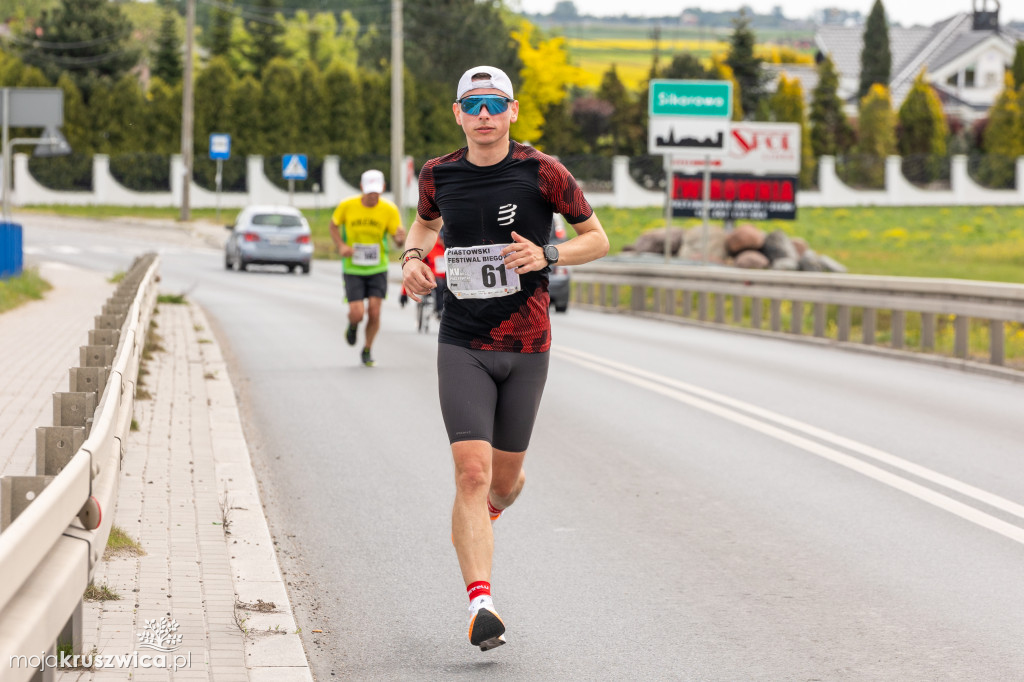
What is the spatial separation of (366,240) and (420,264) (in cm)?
914

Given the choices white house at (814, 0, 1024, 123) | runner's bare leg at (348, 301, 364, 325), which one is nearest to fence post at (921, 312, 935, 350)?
runner's bare leg at (348, 301, 364, 325)

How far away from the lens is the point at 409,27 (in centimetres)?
8769

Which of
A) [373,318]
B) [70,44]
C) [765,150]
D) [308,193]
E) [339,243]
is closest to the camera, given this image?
[339,243]

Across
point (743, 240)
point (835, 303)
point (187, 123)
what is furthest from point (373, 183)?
point (187, 123)

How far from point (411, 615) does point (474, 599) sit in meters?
0.72

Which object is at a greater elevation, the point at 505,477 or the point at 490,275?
the point at 490,275

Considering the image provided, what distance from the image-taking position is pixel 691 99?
102ft

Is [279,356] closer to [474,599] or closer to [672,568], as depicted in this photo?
[672,568]

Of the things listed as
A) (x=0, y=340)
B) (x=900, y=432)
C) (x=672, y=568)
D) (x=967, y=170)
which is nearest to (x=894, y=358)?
(x=900, y=432)

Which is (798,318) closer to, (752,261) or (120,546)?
(752,261)

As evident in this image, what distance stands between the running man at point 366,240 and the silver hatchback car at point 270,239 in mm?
21249

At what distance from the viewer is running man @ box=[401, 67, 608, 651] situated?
575cm

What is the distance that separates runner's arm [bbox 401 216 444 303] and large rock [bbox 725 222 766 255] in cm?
Result: 2951

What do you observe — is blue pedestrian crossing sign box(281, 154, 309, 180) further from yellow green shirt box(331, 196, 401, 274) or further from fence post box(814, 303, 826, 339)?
yellow green shirt box(331, 196, 401, 274)
